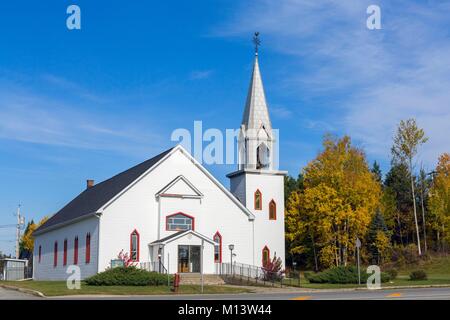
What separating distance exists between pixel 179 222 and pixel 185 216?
0.66 meters

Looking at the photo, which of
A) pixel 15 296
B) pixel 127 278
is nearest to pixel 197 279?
pixel 127 278

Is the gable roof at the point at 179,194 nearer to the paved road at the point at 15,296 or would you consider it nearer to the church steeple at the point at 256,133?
the church steeple at the point at 256,133

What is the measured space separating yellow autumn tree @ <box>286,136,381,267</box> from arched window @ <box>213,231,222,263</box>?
13.7m

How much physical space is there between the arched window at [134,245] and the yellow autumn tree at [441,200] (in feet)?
101

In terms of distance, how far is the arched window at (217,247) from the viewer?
157 ft

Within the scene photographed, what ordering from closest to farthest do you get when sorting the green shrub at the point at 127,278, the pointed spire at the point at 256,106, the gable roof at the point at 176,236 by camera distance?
1. the green shrub at the point at 127,278
2. the gable roof at the point at 176,236
3. the pointed spire at the point at 256,106

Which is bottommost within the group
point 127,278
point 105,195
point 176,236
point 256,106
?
point 127,278

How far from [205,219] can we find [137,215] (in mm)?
5568

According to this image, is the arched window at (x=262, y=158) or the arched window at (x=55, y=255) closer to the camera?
the arched window at (x=262, y=158)

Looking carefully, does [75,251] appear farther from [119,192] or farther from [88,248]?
[119,192]

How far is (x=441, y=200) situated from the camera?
6462 centimetres

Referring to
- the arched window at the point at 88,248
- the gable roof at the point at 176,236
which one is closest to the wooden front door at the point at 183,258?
the gable roof at the point at 176,236

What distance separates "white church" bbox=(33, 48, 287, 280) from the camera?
45.3 m
